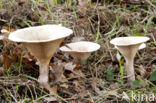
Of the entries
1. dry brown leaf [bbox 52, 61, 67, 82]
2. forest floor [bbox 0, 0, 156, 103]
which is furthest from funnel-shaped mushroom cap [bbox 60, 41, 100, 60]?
dry brown leaf [bbox 52, 61, 67, 82]

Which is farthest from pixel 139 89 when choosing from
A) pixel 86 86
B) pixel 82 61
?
pixel 82 61

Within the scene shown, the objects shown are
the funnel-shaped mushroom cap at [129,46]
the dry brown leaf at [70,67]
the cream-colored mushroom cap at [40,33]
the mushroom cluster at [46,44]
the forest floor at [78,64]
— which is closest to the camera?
the mushroom cluster at [46,44]

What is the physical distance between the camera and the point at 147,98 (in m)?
2.19

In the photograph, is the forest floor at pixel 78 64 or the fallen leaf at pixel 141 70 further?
the fallen leaf at pixel 141 70

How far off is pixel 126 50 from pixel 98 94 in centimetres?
65

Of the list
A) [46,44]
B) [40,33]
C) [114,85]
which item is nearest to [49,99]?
[46,44]

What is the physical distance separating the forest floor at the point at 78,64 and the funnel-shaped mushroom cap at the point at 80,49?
143mm

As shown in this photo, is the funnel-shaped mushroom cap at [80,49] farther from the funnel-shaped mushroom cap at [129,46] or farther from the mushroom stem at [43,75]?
the mushroom stem at [43,75]

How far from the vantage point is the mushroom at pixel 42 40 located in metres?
1.87

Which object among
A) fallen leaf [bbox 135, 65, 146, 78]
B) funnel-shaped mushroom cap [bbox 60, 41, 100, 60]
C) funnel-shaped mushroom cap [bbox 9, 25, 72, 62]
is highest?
funnel-shaped mushroom cap [bbox 9, 25, 72, 62]

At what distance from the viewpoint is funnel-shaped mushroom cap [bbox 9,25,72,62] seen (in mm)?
1848

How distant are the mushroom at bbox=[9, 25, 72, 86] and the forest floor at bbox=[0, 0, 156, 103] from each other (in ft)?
0.73

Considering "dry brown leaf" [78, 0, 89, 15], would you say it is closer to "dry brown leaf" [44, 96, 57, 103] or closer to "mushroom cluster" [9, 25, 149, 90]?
"mushroom cluster" [9, 25, 149, 90]

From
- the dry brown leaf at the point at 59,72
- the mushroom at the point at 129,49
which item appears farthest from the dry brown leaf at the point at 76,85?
the mushroom at the point at 129,49
